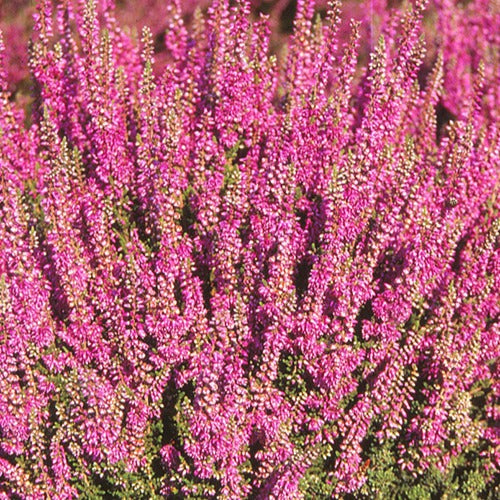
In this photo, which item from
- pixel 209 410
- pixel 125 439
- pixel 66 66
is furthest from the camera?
pixel 66 66

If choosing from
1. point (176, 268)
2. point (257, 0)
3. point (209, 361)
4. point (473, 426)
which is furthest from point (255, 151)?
point (257, 0)

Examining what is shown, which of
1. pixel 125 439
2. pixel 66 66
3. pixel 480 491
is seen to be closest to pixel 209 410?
pixel 125 439

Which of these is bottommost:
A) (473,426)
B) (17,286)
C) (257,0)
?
(473,426)

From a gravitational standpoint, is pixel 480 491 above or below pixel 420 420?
below

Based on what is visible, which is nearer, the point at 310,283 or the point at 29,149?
the point at 310,283

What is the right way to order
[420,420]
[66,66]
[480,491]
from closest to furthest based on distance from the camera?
[420,420] < [480,491] < [66,66]

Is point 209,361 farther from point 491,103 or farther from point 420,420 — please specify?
point 491,103
